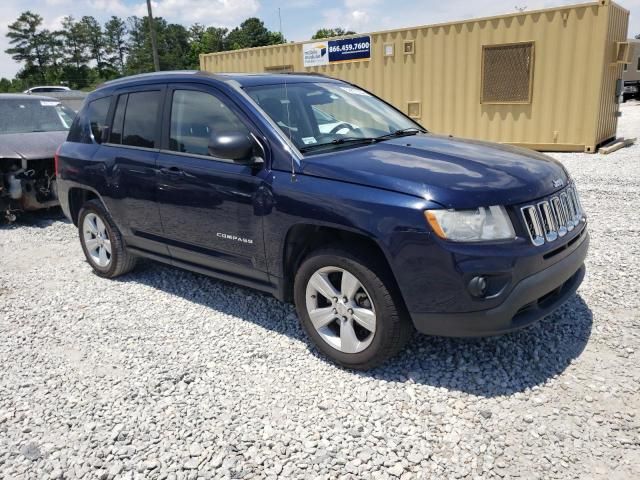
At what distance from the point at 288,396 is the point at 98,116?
131 inches

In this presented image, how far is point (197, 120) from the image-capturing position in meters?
3.97

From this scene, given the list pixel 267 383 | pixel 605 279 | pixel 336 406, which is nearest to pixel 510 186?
pixel 336 406

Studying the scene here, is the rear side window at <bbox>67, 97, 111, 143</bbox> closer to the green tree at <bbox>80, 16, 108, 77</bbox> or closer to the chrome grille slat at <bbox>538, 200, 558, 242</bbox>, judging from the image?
the chrome grille slat at <bbox>538, 200, 558, 242</bbox>

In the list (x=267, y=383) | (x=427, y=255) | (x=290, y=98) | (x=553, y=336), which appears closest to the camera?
(x=427, y=255)

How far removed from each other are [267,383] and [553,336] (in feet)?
6.26

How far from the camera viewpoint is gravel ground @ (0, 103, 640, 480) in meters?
2.54

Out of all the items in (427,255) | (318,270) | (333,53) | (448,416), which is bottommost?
(448,416)

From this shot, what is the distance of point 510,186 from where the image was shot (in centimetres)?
→ 289

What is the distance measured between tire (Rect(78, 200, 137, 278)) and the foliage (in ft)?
229

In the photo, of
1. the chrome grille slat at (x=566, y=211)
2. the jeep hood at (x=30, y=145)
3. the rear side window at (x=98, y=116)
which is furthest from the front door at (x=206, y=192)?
the jeep hood at (x=30, y=145)

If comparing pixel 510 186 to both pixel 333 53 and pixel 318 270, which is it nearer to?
pixel 318 270

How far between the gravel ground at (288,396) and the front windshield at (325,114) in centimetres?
139

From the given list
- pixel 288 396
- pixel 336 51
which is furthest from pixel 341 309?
pixel 336 51

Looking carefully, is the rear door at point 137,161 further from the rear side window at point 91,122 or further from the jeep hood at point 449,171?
the jeep hood at point 449,171
